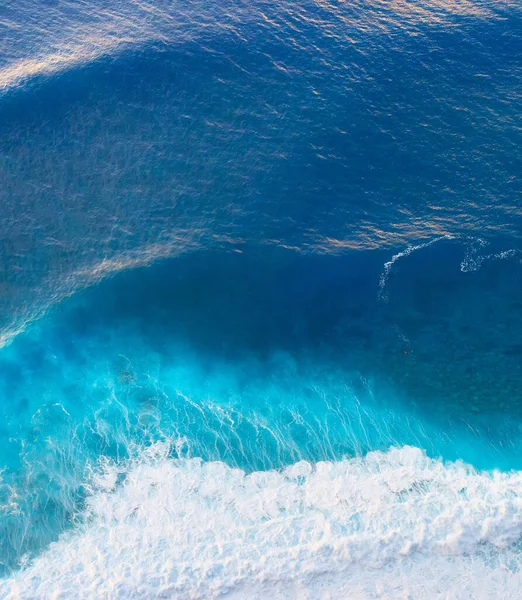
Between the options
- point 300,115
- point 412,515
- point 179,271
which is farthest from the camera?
point 300,115

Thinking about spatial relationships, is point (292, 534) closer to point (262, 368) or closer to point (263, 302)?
point (262, 368)

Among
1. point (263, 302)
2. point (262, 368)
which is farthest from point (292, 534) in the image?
point (263, 302)

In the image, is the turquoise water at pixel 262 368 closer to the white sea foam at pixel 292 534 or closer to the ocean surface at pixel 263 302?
the ocean surface at pixel 263 302

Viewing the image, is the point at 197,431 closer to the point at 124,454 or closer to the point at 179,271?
the point at 124,454

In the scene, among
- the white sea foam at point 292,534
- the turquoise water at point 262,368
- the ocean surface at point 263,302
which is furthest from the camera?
the turquoise water at point 262,368

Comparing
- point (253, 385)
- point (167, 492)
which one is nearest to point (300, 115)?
point (253, 385)

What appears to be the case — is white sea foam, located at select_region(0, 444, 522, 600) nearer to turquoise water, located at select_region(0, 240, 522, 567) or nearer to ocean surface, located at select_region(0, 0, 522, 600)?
ocean surface, located at select_region(0, 0, 522, 600)

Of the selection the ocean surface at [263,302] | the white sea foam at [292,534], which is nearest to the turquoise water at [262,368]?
the ocean surface at [263,302]
